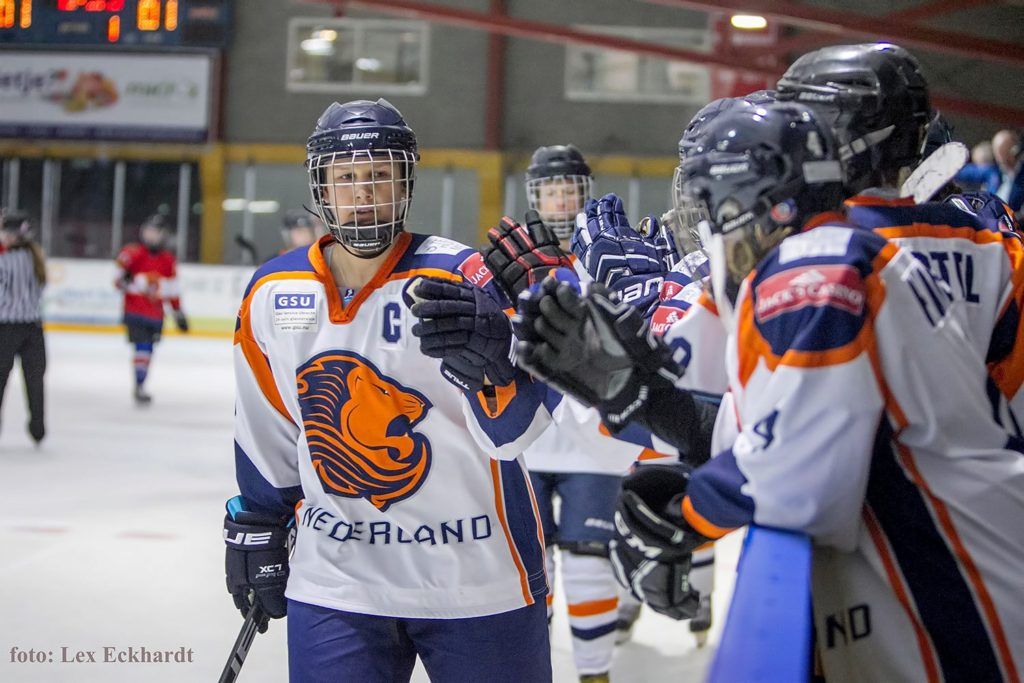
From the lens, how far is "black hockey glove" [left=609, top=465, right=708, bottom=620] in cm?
119

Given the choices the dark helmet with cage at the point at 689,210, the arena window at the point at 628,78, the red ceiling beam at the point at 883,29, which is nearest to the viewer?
the dark helmet with cage at the point at 689,210

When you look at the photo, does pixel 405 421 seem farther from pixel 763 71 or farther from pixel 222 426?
pixel 763 71

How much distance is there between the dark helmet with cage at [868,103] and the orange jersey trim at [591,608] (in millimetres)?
1975

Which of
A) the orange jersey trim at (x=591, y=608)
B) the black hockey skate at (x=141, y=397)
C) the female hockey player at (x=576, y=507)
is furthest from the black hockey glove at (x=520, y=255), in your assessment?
the black hockey skate at (x=141, y=397)

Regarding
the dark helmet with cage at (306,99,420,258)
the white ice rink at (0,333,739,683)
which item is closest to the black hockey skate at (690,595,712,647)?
the white ice rink at (0,333,739,683)

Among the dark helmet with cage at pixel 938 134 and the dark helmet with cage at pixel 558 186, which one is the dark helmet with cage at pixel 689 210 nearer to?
the dark helmet with cage at pixel 938 134

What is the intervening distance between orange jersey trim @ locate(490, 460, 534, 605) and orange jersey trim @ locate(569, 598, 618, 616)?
1.34 m

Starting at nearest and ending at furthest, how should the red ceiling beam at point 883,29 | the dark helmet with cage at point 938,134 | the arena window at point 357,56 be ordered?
the dark helmet with cage at point 938,134
the red ceiling beam at point 883,29
the arena window at point 357,56

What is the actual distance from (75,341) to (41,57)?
4.38 metres

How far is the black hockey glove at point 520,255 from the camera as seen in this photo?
66.8 inches

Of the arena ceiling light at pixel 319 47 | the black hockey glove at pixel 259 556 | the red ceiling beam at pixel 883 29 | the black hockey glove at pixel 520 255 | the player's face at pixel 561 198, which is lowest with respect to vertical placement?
the black hockey glove at pixel 259 556

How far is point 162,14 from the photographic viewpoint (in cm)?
941

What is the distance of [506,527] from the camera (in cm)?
184

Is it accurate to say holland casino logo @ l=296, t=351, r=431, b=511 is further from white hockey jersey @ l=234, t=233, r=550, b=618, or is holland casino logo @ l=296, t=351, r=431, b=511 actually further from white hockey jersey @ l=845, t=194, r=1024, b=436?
white hockey jersey @ l=845, t=194, r=1024, b=436
